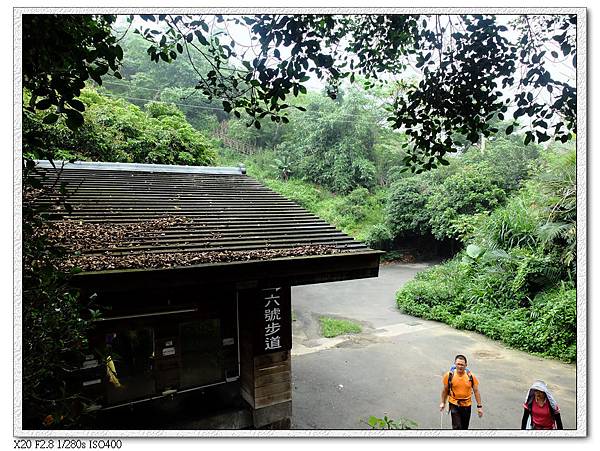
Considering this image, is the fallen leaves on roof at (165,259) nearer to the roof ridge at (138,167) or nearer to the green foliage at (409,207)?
the roof ridge at (138,167)

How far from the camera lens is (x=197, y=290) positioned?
9.22 ft

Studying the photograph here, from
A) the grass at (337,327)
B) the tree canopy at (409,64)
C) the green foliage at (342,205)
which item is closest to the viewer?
the tree canopy at (409,64)

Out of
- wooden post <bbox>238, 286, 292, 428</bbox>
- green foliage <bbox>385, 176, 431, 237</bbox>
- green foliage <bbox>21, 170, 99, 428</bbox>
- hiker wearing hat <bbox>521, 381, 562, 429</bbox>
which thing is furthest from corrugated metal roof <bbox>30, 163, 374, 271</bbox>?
green foliage <bbox>385, 176, 431, 237</bbox>

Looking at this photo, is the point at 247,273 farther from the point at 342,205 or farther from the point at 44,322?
the point at 342,205

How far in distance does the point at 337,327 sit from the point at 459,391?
416cm

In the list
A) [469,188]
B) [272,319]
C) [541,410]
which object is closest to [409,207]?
[469,188]

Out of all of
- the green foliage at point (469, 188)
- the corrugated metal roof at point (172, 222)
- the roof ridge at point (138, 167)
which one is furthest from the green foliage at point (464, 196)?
the corrugated metal roof at point (172, 222)

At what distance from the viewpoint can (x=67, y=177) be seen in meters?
3.70

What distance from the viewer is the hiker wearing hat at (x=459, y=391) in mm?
2447

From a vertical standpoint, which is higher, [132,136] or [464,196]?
[132,136]

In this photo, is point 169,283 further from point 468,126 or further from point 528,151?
point 528,151

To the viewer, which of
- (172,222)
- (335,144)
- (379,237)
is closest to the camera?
(172,222)
